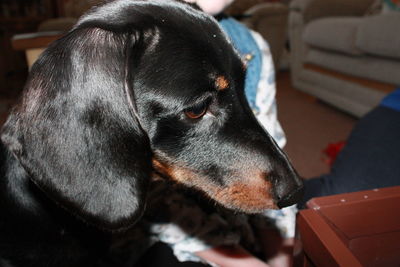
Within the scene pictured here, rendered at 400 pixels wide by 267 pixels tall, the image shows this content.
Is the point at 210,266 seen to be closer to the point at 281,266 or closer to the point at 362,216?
the point at 281,266

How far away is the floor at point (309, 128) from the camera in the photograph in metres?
2.60

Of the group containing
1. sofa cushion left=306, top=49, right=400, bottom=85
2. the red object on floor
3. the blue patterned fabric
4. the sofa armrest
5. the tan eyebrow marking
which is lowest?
the red object on floor

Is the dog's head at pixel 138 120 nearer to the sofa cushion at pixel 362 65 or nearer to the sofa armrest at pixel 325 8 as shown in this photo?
the sofa cushion at pixel 362 65

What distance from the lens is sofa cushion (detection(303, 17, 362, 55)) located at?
3221 mm

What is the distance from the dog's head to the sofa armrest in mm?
3553

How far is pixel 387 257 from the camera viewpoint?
2.63ft

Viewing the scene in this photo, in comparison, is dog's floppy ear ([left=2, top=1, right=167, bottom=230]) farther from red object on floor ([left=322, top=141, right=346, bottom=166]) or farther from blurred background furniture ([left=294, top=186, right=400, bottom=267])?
red object on floor ([left=322, top=141, right=346, bottom=166])

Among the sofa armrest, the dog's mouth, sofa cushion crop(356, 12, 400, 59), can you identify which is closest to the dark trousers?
the dog's mouth

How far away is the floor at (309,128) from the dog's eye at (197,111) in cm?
174

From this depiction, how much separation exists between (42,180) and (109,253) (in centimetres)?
41

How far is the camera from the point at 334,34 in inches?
136

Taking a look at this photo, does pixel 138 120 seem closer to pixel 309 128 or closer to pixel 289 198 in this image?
pixel 289 198

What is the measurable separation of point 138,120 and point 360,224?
0.52 m

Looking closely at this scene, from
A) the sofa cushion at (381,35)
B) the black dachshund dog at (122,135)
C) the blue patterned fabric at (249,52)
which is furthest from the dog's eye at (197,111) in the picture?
the sofa cushion at (381,35)
